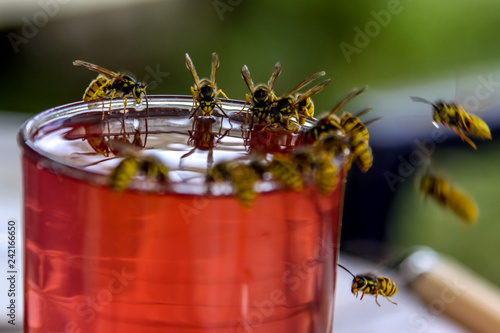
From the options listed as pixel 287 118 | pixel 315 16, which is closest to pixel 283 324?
pixel 287 118

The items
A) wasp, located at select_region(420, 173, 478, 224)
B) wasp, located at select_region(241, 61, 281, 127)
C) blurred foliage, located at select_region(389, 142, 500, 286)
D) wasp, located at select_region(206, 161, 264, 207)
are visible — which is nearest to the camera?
wasp, located at select_region(206, 161, 264, 207)

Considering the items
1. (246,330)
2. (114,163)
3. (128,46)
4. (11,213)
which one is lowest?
(11,213)

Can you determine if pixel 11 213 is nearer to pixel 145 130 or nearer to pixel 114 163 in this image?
pixel 145 130

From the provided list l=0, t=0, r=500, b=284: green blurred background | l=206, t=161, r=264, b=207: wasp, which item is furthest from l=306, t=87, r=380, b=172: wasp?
l=0, t=0, r=500, b=284: green blurred background

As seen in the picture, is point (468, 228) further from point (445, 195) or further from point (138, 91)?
point (138, 91)

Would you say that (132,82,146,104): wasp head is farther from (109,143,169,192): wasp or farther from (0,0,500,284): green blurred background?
(0,0,500,284): green blurred background

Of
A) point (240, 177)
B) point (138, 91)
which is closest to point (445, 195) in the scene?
point (138, 91)
